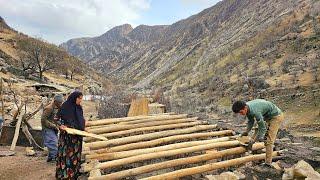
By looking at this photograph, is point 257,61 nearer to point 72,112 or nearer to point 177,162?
point 177,162

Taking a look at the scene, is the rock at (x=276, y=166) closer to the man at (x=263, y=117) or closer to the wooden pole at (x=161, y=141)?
the man at (x=263, y=117)

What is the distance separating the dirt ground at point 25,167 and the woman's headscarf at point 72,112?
4.55 feet

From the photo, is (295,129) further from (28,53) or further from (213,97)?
(28,53)

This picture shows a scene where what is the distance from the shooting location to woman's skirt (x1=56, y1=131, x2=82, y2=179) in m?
6.81

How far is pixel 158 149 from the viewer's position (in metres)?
7.31

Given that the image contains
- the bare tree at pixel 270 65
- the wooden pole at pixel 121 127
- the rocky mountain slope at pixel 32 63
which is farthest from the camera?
the rocky mountain slope at pixel 32 63

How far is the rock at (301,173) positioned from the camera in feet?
20.6

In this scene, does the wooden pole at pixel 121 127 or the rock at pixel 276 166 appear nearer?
the rock at pixel 276 166

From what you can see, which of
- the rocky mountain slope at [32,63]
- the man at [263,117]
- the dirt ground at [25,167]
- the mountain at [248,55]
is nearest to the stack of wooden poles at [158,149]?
the man at [263,117]

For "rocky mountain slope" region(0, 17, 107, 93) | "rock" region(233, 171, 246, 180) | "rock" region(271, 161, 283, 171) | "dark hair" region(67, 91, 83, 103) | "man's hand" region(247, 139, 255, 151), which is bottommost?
"rock" region(233, 171, 246, 180)

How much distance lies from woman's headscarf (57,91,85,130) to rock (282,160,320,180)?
3.18 metres

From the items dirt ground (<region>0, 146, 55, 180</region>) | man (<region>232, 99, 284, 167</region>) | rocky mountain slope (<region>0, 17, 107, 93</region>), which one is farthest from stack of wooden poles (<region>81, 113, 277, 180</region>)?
rocky mountain slope (<region>0, 17, 107, 93</region>)

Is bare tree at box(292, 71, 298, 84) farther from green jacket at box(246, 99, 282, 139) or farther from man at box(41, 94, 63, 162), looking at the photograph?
man at box(41, 94, 63, 162)

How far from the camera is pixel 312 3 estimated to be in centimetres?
3425
